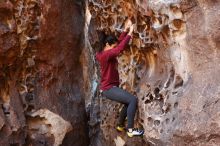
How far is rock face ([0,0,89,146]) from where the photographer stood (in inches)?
284

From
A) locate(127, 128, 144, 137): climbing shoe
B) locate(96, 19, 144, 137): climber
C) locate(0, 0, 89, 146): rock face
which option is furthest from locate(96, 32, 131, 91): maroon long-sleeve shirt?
locate(0, 0, 89, 146): rock face

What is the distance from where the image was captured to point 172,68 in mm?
5652

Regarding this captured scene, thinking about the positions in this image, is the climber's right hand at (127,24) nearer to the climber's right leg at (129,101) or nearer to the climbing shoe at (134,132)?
the climber's right leg at (129,101)

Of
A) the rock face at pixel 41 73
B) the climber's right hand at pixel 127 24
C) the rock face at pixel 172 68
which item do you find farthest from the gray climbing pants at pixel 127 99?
the rock face at pixel 41 73

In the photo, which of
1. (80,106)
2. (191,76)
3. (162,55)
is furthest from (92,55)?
(191,76)

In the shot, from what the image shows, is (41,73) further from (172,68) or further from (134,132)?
(172,68)

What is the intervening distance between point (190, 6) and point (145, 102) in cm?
144

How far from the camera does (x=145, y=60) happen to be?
6.32m

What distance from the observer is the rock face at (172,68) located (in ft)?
16.4

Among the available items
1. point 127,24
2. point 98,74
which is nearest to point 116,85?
point 127,24

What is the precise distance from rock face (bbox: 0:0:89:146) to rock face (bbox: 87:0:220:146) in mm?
1153

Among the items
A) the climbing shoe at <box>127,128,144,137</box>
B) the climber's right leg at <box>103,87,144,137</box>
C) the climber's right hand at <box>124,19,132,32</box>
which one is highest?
the climber's right hand at <box>124,19,132,32</box>

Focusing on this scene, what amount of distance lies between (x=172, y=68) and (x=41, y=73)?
2647 millimetres

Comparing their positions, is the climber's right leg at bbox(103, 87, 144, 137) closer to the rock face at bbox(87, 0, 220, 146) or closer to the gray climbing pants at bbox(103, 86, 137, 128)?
the gray climbing pants at bbox(103, 86, 137, 128)
